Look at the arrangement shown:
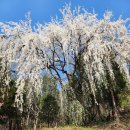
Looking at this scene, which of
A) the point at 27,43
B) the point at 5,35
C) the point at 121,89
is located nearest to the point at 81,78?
the point at 27,43

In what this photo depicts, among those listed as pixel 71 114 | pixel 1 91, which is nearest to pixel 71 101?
pixel 71 114

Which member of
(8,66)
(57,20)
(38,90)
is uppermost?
(57,20)

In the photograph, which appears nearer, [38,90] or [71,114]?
[38,90]

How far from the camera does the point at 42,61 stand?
756 inches

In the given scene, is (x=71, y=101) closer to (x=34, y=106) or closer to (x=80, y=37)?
(x=34, y=106)

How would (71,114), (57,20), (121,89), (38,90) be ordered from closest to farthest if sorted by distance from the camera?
1. (38,90)
2. (71,114)
3. (57,20)
4. (121,89)

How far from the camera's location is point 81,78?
2042 centimetres

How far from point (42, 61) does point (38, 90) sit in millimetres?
1996

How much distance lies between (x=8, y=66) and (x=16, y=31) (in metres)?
2.24

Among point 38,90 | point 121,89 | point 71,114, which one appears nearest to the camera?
Answer: point 38,90

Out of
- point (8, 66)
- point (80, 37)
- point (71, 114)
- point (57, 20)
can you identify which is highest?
point (57, 20)

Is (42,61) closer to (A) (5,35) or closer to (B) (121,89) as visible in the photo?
(A) (5,35)

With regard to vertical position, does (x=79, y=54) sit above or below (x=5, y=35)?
below

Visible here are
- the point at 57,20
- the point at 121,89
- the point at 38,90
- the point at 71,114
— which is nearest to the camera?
the point at 38,90
